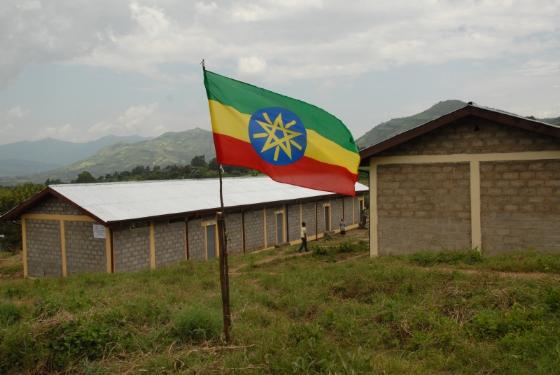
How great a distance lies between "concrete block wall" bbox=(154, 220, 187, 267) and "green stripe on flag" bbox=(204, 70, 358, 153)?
42.1ft

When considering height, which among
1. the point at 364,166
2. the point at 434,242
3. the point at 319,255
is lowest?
the point at 319,255

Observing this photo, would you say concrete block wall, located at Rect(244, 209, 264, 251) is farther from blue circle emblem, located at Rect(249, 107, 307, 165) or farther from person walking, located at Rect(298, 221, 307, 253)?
blue circle emblem, located at Rect(249, 107, 307, 165)

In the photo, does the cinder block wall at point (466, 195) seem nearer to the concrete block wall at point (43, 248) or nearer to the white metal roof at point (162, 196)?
the white metal roof at point (162, 196)

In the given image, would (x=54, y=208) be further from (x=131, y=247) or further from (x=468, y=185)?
(x=468, y=185)

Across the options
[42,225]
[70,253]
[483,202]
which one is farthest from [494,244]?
[42,225]

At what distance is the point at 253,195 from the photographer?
2514cm

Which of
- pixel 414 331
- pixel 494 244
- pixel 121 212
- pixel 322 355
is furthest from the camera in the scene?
pixel 121 212

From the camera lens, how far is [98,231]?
1681 centimetres

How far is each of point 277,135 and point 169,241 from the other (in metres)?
13.7

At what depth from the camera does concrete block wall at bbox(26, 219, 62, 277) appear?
18.1 metres

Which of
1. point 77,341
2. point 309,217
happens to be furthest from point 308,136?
point 309,217

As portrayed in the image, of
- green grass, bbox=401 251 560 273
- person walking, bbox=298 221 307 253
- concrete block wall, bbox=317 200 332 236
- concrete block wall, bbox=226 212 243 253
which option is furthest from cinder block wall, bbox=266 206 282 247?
green grass, bbox=401 251 560 273

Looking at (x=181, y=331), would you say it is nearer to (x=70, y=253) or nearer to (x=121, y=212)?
(x=121, y=212)

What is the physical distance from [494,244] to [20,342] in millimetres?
10914
